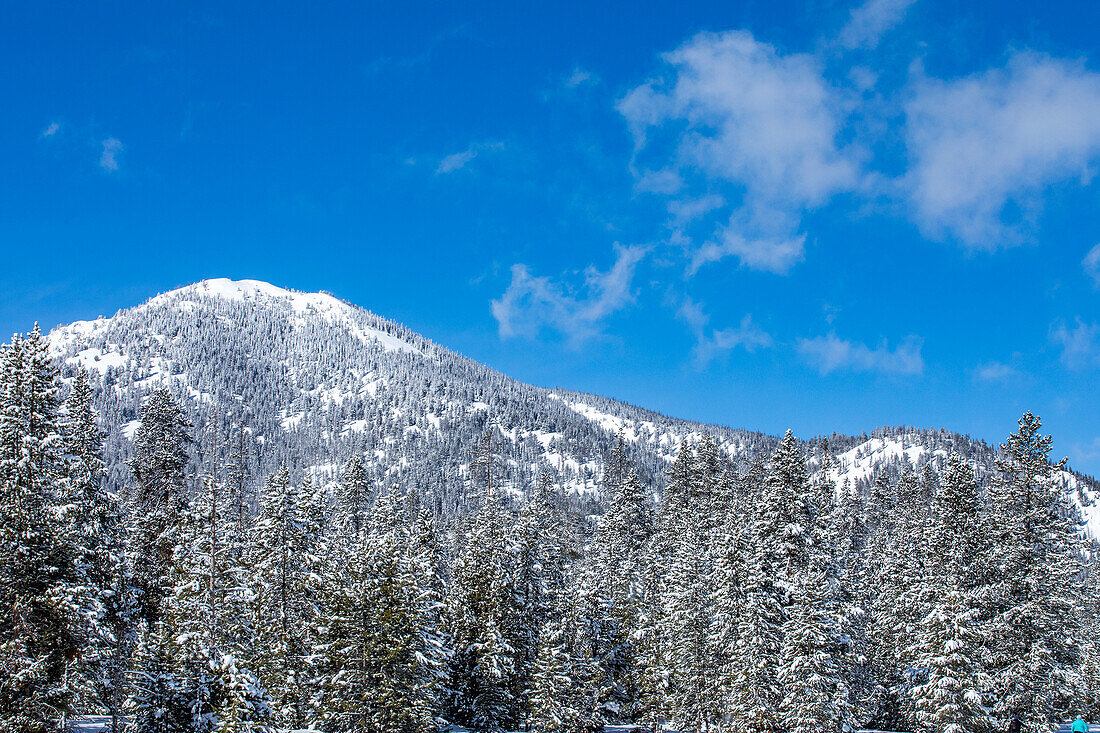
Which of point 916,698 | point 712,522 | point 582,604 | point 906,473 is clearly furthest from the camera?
point 906,473

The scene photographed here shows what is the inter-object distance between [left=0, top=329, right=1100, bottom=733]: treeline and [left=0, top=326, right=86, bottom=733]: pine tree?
6cm

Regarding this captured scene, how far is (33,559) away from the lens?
18.8 metres

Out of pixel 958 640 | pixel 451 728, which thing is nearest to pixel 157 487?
pixel 451 728

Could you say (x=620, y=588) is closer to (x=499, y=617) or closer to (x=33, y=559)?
(x=499, y=617)

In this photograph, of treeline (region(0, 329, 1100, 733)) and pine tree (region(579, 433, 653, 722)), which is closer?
treeline (region(0, 329, 1100, 733))

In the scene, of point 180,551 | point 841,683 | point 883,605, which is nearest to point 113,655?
point 180,551

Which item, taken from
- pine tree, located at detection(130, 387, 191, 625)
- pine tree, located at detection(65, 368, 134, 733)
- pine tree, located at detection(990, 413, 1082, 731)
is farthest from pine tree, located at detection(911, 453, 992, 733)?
pine tree, located at detection(130, 387, 191, 625)

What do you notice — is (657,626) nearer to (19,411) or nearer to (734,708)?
(734,708)

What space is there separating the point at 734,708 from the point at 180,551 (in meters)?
27.1

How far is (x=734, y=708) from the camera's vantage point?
105 ft

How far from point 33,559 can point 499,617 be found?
22203mm

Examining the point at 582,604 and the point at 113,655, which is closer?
the point at 113,655

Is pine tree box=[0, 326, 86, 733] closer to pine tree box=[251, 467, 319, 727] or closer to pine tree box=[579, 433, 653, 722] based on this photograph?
pine tree box=[251, 467, 319, 727]

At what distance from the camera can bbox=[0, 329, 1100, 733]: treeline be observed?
64.5ft
